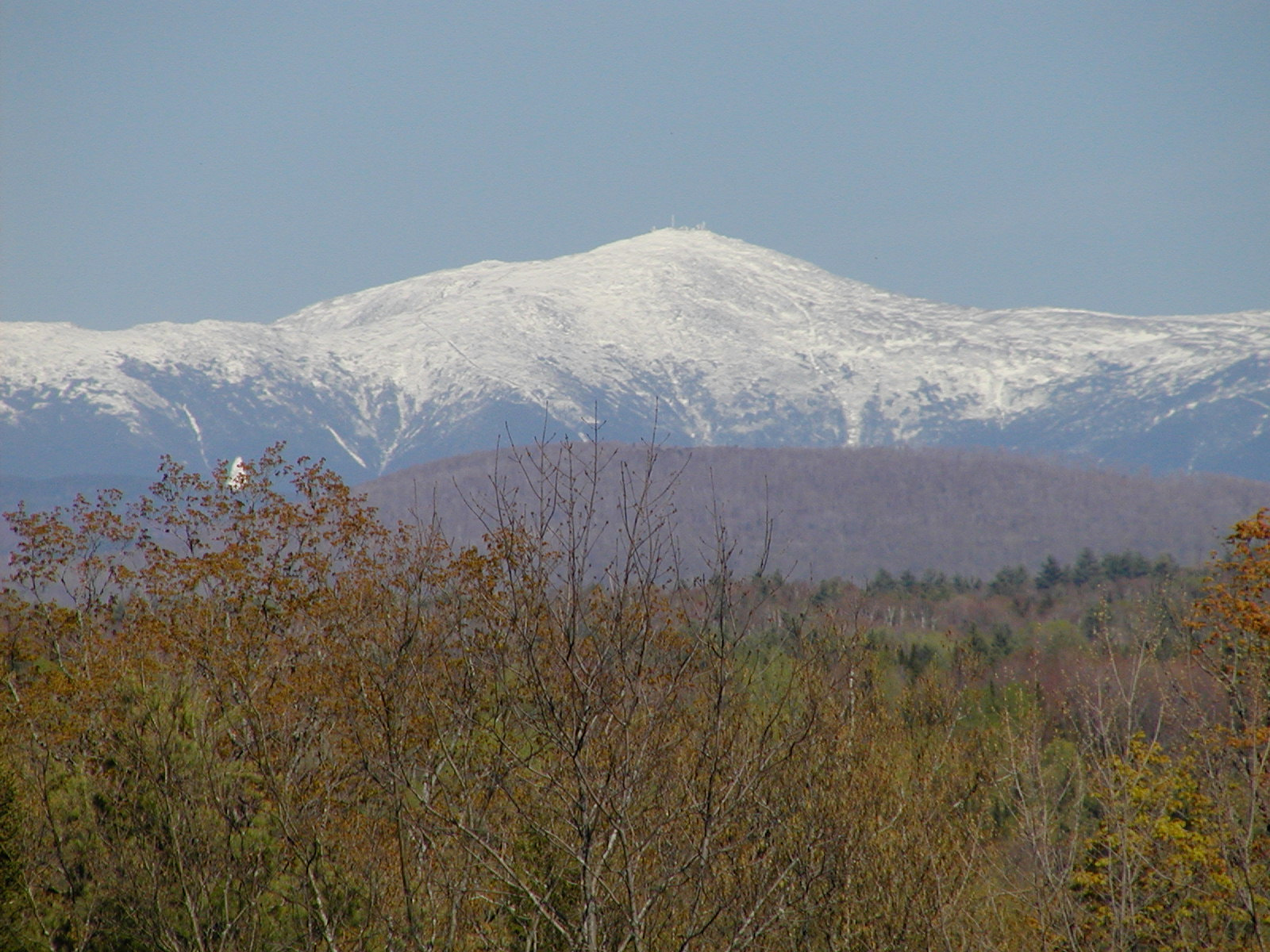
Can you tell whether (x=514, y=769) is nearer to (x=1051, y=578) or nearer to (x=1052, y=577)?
(x=1051, y=578)

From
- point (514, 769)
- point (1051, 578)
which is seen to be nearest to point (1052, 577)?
point (1051, 578)

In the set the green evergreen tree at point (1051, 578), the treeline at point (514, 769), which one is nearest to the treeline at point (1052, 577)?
the green evergreen tree at point (1051, 578)

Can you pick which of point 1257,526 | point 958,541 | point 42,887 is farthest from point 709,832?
point 958,541

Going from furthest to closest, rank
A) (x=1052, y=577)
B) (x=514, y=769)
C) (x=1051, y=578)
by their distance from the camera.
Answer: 1. (x=1052, y=577)
2. (x=1051, y=578)
3. (x=514, y=769)

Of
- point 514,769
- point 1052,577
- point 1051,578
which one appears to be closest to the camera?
point 514,769

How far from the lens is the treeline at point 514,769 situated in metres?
9.84

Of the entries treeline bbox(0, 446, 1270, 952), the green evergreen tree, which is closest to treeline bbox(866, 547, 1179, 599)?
the green evergreen tree

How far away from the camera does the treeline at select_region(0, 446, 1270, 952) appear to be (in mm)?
9836

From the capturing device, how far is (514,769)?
429 inches

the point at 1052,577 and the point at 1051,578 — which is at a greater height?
the point at 1052,577

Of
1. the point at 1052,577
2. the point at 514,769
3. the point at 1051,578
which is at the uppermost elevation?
the point at 514,769

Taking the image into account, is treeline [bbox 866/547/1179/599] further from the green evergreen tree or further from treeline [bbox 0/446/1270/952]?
treeline [bbox 0/446/1270/952]

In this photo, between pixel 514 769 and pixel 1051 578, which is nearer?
pixel 514 769

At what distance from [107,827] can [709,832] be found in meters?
7.61
